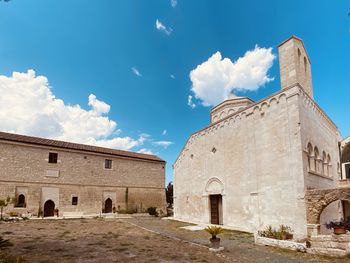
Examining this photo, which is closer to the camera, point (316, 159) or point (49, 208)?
point (316, 159)

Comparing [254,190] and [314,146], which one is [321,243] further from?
[314,146]

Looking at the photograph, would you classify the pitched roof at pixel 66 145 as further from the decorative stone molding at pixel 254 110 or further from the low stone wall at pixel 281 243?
the low stone wall at pixel 281 243

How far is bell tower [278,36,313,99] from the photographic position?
45.2 ft

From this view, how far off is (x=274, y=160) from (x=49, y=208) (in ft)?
72.0

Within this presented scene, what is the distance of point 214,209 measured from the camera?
18.5m

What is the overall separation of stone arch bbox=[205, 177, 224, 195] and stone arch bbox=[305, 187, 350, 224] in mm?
6778

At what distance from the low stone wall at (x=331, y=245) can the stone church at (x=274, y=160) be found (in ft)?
6.42

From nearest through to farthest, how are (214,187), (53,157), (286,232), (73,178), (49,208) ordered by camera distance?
(286,232) < (214,187) < (49,208) < (53,157) < (73,178)

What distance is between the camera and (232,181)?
16641mm

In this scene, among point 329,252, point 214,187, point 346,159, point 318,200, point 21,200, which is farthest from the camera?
point 21,200

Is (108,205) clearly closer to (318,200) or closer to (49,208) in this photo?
(49,208)

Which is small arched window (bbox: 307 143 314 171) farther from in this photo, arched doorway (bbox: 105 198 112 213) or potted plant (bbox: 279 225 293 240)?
arched doorway (bbox: 105 198 112 213)

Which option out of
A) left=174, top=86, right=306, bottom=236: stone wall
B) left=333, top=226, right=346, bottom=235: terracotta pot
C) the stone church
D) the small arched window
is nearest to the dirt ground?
left=333, top=226, right=346, bottom=235: terracotta pot

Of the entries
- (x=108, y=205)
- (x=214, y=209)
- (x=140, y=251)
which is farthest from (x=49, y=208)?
(x=140, y=251)
